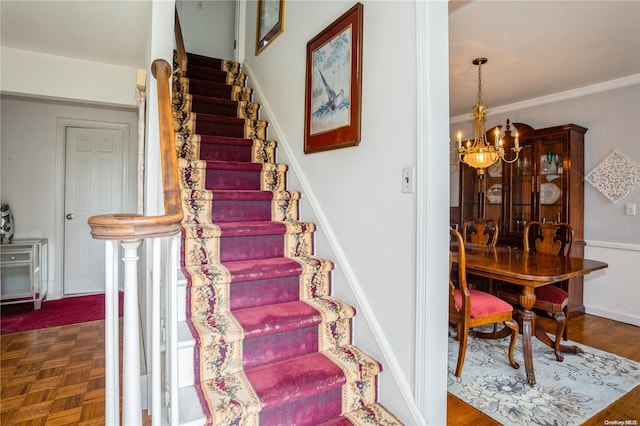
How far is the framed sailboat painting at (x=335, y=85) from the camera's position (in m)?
1.81

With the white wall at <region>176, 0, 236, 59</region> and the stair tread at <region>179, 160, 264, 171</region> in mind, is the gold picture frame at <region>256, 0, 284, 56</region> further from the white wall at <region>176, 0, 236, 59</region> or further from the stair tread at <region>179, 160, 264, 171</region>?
the white wall at <region>176, 0, 236, 59</region>

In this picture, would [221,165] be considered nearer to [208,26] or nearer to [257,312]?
[257,312]

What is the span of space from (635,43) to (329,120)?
8.90 feet

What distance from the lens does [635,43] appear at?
2.76m

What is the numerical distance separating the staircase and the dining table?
1.18 m

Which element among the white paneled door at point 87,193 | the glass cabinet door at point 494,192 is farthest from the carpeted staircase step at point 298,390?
the white paneled door at point 87,193

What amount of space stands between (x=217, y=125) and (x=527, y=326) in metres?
2.67

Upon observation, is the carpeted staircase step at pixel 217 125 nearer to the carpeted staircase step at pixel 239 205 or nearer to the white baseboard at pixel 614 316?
the carpeted staircase step at pixel 239 205

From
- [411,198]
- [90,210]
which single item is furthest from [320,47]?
[90,210]

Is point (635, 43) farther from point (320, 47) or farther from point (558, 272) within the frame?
point (320, 47)

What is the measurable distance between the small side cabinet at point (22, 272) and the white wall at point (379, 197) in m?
3.20

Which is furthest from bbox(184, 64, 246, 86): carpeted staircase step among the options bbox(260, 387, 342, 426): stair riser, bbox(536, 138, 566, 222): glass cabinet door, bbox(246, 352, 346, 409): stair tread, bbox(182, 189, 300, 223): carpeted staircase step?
bbox(536, 138, 566, 222): glass cabinet door

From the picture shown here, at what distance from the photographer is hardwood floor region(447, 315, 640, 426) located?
6.04 feet

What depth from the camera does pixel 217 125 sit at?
2.77 m
